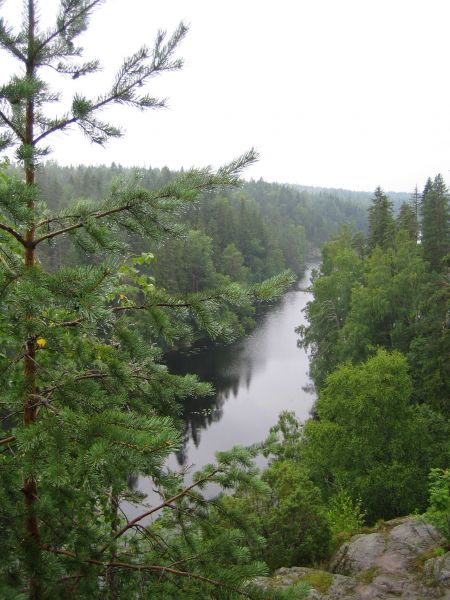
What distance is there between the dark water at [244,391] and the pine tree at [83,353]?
16733 mm

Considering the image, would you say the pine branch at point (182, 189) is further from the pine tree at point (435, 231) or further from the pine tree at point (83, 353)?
the pine tree at point (435, 231)

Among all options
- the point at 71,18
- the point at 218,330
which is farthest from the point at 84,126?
the point at 218,330

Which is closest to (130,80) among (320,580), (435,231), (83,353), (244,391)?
(83,353)

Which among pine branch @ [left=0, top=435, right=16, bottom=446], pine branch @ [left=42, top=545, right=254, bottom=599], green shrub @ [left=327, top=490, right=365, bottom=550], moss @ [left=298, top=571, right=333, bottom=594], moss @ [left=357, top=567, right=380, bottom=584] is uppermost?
pine branch @ [left=0, top=435, right=16, bottom=446]

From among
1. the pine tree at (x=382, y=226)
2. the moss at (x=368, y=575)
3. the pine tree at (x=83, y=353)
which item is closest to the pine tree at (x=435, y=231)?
the pine tree at (x=382, y=226)

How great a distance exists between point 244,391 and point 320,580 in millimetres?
19770

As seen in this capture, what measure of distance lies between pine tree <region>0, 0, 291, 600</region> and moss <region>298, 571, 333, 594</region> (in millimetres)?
6646

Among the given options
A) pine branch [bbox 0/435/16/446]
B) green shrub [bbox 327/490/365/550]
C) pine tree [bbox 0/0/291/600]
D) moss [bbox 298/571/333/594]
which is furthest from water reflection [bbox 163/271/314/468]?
pine branch [bbox 0/435/16/446]

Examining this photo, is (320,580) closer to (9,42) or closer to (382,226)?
(9,42)

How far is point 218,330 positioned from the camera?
3227 millimetres

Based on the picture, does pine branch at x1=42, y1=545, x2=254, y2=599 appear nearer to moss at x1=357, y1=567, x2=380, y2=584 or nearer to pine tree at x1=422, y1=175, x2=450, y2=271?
moss at x1=357, y1=567, x2=380, y2=584

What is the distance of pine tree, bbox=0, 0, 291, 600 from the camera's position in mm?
2346

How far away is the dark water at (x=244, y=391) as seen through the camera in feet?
73.9

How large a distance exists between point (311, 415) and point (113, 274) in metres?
24.9
